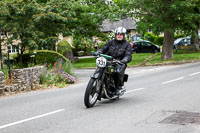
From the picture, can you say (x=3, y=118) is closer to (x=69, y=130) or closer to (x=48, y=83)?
(x=69, y=130)

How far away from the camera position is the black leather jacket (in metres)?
9.24

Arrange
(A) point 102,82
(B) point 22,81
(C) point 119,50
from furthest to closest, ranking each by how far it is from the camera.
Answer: (B) point 22,81
(C) point 119,50
(A) point 102,82

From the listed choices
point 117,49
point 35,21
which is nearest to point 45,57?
point 35,21

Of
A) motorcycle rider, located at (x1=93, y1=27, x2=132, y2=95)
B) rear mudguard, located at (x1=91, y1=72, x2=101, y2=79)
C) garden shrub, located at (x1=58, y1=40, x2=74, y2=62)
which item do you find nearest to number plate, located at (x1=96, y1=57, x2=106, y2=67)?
rear mudguard, located at (x1=91, y1=72, x2=101, y2=79)

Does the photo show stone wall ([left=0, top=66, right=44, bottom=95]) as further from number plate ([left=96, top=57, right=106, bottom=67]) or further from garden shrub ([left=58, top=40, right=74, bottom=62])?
garden shrub ([left=58, top=40, right=74, bottom=62])

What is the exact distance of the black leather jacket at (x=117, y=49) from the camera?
9.24m

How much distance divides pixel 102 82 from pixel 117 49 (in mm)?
1134

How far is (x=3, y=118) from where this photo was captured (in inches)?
297

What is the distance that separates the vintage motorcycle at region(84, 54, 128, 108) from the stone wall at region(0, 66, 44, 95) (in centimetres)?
409

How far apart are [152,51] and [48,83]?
101 feet

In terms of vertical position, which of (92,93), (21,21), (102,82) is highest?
(21,21)

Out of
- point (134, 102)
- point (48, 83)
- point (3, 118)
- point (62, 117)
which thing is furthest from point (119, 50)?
point (48, 83)

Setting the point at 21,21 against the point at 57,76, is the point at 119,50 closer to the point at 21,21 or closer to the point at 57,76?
the point at 57,76

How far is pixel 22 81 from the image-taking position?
500 inches
